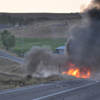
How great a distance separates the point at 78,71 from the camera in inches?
1371

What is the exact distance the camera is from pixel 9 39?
229 feet

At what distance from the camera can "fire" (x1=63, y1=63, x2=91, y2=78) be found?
34.3 meters

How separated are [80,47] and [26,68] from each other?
409 inches

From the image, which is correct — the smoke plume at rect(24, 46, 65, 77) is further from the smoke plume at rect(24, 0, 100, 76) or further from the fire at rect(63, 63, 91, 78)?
the fire at rect(63, 63, 91, 78)

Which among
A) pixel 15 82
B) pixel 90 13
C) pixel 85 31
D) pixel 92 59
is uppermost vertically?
pixel 90 13

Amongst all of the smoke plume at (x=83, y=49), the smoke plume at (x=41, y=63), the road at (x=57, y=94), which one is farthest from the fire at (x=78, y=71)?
the road at (x=57, y=94)

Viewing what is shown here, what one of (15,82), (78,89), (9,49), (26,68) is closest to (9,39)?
(9,49)

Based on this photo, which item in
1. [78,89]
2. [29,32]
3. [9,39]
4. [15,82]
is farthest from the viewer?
[29,32]

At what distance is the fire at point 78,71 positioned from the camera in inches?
1350

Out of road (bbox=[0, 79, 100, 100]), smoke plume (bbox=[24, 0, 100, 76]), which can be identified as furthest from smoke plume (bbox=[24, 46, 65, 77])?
road (bbox=[0, 79, 100, 100])

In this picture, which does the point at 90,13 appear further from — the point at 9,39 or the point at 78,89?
the point at 9,39

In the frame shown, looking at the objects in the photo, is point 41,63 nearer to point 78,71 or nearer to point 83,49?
point 78,71

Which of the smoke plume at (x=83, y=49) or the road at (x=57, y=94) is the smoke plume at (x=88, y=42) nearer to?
the smoke plume at (x=83, y=49)

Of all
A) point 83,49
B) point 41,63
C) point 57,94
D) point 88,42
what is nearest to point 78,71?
point 83,49
